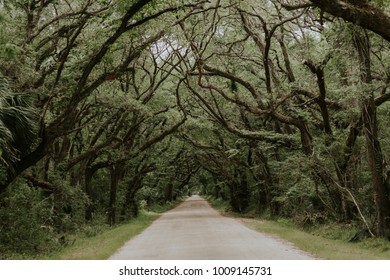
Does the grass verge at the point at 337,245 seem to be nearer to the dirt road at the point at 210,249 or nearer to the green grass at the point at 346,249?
the green grass at the point at 346,249

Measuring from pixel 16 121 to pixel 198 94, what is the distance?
10.4 m

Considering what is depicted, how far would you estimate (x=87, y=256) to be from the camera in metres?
11.7

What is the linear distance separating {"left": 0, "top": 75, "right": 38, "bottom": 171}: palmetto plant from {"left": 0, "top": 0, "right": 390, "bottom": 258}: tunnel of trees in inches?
1.5

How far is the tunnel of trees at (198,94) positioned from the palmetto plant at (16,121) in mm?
38

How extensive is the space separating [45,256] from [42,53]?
21.1ft

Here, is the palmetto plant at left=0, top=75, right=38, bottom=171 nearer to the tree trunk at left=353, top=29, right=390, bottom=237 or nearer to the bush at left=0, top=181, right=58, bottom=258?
the bush at left=0, top=181, right=58, bottom=258

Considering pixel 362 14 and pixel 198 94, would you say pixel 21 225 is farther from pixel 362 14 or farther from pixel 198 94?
pixel 362 14

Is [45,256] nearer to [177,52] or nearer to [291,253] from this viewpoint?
[291,253]

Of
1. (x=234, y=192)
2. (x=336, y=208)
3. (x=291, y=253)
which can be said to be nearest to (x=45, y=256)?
(x=291, y=253)

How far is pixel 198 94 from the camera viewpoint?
65.0ft

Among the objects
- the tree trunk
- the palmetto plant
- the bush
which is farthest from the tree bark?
the bush

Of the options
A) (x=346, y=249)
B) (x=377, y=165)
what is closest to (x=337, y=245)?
(x=346, y=249)

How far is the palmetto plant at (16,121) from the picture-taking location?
9922 mm

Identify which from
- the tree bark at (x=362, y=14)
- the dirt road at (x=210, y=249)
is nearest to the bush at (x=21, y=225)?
the dirt road at (x=210, y=249)
